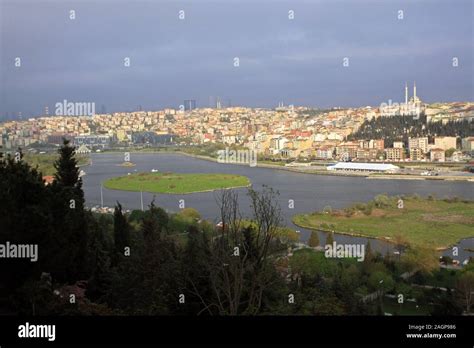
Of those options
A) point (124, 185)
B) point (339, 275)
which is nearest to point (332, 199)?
point (339, 275)

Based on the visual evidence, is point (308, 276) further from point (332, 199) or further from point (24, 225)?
point (24, 225)

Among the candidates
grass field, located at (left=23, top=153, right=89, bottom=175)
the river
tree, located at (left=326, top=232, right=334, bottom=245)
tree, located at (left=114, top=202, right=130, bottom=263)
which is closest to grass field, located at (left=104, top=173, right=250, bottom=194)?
the river

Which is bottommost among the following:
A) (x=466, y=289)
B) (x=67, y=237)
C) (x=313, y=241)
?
(x=466, y=289)

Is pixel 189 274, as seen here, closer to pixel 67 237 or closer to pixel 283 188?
pixel 67 237

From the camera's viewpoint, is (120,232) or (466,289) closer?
(466,289)

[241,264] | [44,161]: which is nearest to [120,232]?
[44,161]

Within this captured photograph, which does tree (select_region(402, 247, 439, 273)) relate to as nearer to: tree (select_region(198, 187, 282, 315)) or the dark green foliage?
the dark green foliage

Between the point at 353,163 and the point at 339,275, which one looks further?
the point at 353,163
